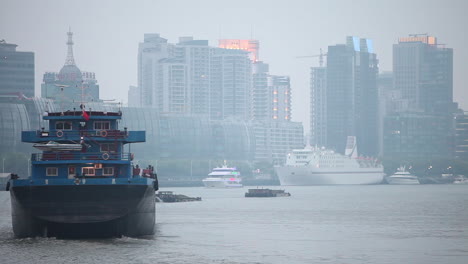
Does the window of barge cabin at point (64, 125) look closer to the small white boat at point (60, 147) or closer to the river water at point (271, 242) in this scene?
the small white boat at point (60, 147)

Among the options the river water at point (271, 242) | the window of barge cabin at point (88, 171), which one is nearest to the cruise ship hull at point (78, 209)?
the river water at point (271, 242)

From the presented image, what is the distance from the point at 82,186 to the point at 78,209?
5.34ft

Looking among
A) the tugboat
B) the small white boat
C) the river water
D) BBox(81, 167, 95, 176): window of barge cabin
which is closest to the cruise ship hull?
the tugboat

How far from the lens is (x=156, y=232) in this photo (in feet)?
319

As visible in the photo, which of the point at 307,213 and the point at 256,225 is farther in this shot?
the point at 307,213

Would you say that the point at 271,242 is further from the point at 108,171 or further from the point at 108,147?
the point at 108,147

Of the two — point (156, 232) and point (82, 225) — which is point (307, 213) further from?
point (82, 225)

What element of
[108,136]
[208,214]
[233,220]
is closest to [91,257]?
[108,136]

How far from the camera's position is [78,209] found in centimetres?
8094

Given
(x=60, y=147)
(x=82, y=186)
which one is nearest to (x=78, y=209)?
(x=82, y=186)

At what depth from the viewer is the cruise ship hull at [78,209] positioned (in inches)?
3187

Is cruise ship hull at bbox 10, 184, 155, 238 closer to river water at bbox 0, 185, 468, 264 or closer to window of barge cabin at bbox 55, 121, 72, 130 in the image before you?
river water at bbox 0, 185, 468, 264

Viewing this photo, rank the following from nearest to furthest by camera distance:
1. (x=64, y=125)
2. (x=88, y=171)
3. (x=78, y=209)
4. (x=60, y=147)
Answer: (x=78, y=209)
(x=60, y=147)
(x=88, y=171)
(x=64, y=125)

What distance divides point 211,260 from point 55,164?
15.5 metres
